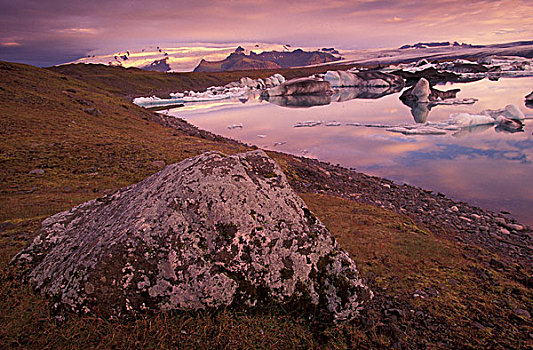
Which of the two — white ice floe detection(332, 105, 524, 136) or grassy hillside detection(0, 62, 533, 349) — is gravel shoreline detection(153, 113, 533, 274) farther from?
white ice floe detection(332, 105, 524, 136)

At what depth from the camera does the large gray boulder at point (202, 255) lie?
4.11 m

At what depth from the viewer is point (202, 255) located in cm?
436

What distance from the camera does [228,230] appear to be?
14.9 feet

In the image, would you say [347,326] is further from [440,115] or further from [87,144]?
[440,115]

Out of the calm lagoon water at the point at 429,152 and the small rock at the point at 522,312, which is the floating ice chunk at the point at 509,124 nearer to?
the calm lagoon water at the point at 429,152

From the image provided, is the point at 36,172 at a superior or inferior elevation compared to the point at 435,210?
superior

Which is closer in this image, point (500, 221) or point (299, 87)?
point (500, 221)

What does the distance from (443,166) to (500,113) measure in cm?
2003

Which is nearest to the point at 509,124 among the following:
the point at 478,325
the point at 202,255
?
the point at 478,325

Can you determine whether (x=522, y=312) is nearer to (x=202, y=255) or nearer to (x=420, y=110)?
(x=202, y=255)

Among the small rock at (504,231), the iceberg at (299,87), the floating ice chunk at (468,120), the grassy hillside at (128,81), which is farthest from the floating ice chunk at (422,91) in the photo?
the grassy hillside at (128,81)

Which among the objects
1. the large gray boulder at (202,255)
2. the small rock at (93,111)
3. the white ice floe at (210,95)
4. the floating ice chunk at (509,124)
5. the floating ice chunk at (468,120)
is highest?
the white ice floe at (210,95)

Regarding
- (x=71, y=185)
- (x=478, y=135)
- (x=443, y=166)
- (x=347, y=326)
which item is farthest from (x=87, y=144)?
(x=478, y=135)

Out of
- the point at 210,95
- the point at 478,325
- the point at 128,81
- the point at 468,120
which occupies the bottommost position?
the point at 468,120
